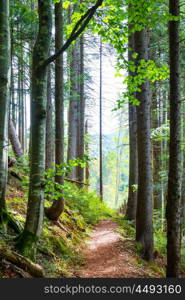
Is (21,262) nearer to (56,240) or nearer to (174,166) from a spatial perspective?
(56,240)

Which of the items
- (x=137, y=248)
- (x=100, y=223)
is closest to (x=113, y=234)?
(x=137, y=248)

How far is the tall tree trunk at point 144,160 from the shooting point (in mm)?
7660

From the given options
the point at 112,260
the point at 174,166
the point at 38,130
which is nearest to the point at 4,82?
the point at 38,130

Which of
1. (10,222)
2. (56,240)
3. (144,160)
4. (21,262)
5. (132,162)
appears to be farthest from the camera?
(132,162)

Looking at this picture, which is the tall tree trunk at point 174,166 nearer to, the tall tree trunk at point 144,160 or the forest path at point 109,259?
the forest path at point 109,259

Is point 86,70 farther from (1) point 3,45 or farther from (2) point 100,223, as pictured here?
(1) point 3,45

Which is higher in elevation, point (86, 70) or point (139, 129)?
point (86, 70)

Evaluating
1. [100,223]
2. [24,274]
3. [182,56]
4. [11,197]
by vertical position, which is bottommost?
[100,223]

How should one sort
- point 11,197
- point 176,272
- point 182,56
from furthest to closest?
point 182,56 → point 11,197 → point 176,272

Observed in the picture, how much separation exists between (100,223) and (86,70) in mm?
10666

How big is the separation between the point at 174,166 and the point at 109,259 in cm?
347

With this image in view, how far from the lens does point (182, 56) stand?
1111 cm

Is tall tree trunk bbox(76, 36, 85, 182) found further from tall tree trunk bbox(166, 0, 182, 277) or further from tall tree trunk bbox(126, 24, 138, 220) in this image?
tall tree trunk bbox(166, 0, 182, 277)

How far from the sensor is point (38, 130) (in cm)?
455
